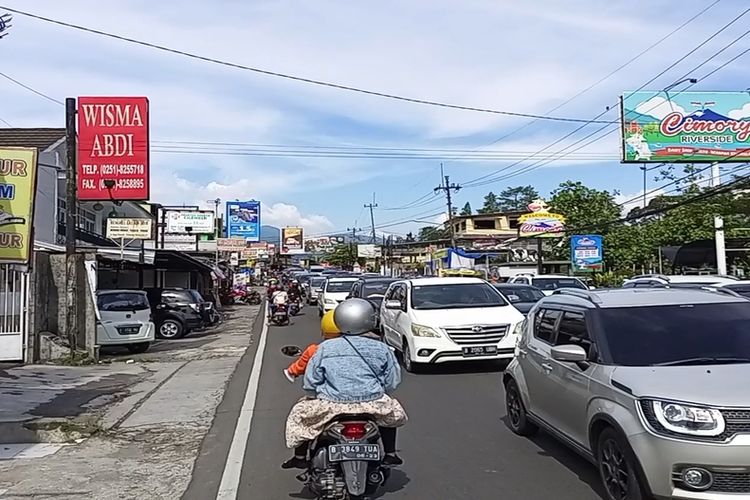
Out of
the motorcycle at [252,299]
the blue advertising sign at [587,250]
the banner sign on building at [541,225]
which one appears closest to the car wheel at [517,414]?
the blue advertising sign at [587,250]

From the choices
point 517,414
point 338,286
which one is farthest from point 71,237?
point 338,286

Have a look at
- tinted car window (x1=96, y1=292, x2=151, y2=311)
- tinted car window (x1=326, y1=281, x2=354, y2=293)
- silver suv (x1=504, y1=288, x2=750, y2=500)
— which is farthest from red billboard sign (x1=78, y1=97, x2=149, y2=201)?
silver suv (x1=504, y1=288, x2=750, y2=500)

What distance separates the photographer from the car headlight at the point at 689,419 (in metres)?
5.17

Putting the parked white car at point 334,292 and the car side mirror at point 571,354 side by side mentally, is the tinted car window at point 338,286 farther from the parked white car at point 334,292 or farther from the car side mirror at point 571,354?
the car side mirror at point 571,354

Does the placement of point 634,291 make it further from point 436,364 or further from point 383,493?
point 436,364

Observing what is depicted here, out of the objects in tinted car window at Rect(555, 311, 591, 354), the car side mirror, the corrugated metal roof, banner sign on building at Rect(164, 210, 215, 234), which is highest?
the corrugated metal roof

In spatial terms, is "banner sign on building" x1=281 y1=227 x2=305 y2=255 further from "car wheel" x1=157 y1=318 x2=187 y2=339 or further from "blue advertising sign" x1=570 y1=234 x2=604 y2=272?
"car wheel" x1=157 y1=318 x2=187 y2=339

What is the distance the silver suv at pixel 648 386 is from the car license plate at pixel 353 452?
178 cm

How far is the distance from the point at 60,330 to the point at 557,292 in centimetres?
1312

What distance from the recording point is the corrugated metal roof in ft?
95.7

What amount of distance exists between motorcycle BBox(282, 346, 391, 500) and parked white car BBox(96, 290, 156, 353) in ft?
48.7

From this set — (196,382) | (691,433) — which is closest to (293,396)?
(196,382)

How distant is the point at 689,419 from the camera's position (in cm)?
525

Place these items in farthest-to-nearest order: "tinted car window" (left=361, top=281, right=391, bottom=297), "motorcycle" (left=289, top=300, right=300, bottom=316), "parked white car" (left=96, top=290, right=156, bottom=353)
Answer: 1. "motorcycle" (left=289, top=300, right=300, bottom=316)
2. "tinted car window" (left=361, top=281, right=391, bottom=297)
3. "parked white car" (left=96, top=290, right=156, bottom=353)
